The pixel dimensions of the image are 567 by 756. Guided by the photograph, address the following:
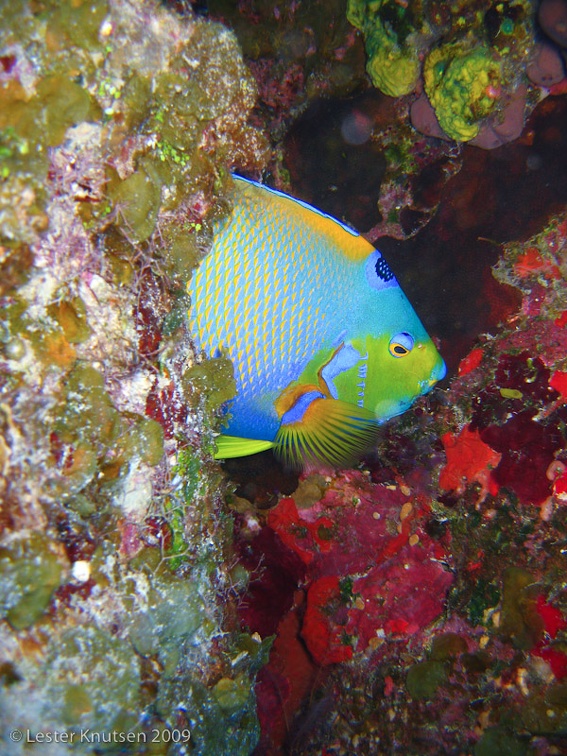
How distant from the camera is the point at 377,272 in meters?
2.38

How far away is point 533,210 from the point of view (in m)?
3.16

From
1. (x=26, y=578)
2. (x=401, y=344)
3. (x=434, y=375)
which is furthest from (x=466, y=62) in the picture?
(x=26, y=578)

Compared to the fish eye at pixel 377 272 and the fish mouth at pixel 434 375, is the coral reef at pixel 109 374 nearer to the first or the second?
the fish eye at pixel 377 272

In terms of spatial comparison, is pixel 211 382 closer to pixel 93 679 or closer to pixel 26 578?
pixel 26 578

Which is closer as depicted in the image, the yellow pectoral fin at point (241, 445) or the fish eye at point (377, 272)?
the fish eye at point (377, 272)

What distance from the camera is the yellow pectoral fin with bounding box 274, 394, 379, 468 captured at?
2.55 m

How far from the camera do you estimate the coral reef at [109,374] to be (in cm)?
127

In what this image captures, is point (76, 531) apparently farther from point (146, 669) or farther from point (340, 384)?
point (340, 384)

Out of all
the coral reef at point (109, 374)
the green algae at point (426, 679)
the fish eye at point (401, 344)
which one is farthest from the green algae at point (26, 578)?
the green algae at point (426, 679)

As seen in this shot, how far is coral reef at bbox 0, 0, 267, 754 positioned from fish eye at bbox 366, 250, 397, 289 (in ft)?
2.89

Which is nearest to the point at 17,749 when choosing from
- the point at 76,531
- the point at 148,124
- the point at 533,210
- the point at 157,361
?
the point at 76,531

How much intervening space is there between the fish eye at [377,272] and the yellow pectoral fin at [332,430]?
2.45ft

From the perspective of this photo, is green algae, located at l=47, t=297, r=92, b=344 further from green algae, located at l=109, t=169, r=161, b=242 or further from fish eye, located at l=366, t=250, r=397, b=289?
fish eye, located at l=366, t=250, r=397, b=289

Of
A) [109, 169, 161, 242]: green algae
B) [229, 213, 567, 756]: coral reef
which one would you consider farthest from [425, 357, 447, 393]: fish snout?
[109, 169, 161, 242]: green algae
